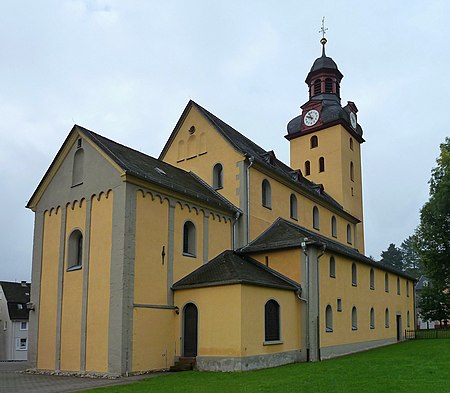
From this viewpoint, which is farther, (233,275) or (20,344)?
(20,344)

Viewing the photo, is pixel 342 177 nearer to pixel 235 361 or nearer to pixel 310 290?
pixel 310 290

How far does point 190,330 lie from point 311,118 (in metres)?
25.6

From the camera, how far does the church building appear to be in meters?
21.5

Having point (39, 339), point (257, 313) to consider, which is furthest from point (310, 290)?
point (39, 339)

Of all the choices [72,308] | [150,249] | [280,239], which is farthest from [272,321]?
[72,308]

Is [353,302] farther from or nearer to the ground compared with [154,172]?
nearer to the ground

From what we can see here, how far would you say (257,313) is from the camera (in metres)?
22.3

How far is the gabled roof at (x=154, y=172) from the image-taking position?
22.8 m

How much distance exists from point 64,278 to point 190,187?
23.6 feet

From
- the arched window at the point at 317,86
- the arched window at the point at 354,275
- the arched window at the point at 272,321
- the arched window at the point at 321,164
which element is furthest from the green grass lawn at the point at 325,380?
the arched window at the point at 317,86

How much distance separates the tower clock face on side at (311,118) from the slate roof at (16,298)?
35.3 metres

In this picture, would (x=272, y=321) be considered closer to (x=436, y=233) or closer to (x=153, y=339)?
(x=153, y=339)

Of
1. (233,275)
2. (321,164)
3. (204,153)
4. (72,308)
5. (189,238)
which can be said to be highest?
(321,164)

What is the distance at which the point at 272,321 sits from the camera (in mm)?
23422
